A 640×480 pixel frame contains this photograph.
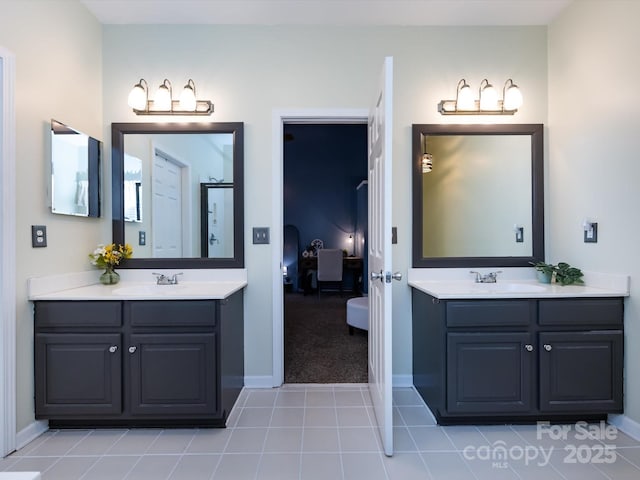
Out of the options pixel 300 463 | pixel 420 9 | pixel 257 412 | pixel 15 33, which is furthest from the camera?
pixel 420 9

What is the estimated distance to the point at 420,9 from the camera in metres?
2.34

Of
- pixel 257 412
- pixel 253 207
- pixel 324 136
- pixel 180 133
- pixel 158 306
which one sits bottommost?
pixel 257 412

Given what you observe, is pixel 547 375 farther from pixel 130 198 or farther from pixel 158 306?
pixel 130 198

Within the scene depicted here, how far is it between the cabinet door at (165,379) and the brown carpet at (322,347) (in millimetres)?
887

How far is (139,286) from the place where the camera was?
7.77 feet

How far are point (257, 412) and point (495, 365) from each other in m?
1.46

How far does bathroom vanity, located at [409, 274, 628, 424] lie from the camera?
195cm

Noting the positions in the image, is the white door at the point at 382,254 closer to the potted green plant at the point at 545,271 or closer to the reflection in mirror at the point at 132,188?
the potted green plant at the point at 545,271

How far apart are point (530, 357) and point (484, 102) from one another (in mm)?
1714

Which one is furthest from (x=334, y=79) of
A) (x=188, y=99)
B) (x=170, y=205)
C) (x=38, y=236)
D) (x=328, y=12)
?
(x=38, y=236)

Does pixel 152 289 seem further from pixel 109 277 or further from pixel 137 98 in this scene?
pixel 137 98

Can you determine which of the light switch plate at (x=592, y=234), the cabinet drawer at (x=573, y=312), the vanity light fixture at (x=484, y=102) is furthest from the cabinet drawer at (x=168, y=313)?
the light switch plate at (x=592, y=234)

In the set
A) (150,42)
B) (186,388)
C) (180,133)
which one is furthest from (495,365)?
(150,42)

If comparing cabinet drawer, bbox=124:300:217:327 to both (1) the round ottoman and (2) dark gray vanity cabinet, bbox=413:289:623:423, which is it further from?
(1) the round ottoman
